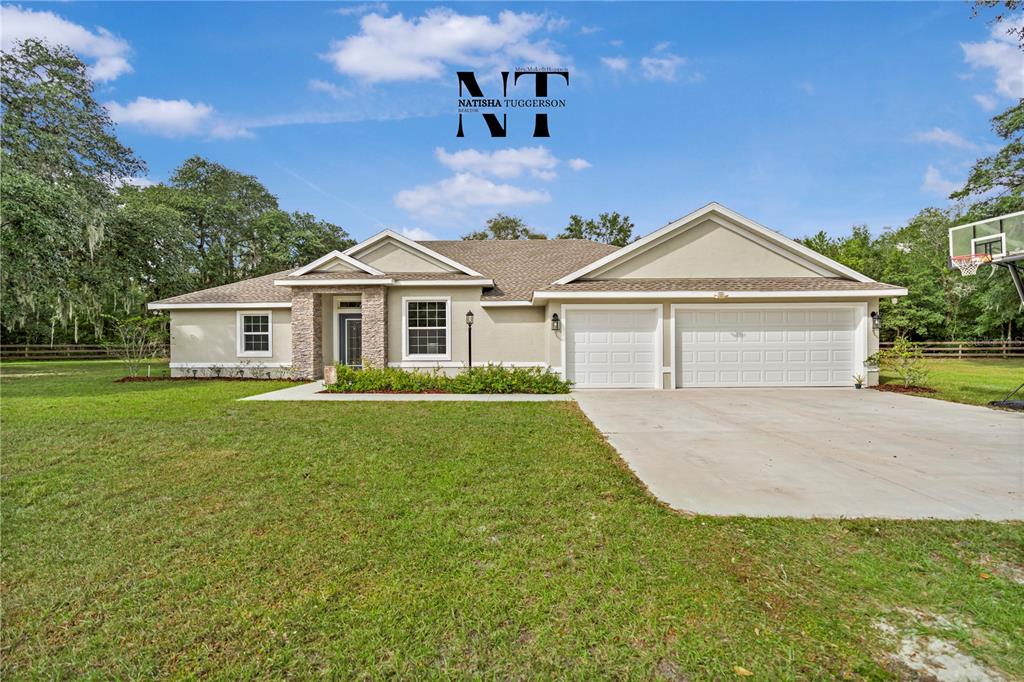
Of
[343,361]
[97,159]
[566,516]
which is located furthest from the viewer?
[97,159]

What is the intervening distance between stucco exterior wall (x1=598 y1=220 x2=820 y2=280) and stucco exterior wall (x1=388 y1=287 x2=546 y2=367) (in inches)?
108

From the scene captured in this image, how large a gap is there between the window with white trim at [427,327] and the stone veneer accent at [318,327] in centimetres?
74

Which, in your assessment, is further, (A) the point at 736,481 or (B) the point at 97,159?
(B) the point at 97,159

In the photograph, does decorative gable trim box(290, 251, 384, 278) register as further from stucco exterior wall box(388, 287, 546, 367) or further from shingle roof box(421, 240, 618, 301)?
shingle roof box(421, 240, 618, 301)

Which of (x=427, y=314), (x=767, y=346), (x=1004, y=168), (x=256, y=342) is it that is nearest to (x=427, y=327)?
(x=427, y=314)

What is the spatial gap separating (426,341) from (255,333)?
6.10 meters

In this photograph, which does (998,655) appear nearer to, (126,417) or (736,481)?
(736,481)

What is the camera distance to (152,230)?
1836cm

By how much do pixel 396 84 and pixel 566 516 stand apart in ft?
38.7

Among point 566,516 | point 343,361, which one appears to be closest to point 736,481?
point 566,516

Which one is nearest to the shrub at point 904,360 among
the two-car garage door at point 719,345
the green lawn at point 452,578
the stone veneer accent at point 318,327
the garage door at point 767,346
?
the two-car garage door at point 719,345

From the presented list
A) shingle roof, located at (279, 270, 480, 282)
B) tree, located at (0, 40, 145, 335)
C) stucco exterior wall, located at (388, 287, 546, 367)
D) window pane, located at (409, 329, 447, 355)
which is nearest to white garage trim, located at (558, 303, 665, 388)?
stucco exterior wall, located at (388, 287, 546, 367)

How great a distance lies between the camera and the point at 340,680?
1926 mm

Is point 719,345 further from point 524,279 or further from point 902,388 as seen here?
point 524,279
